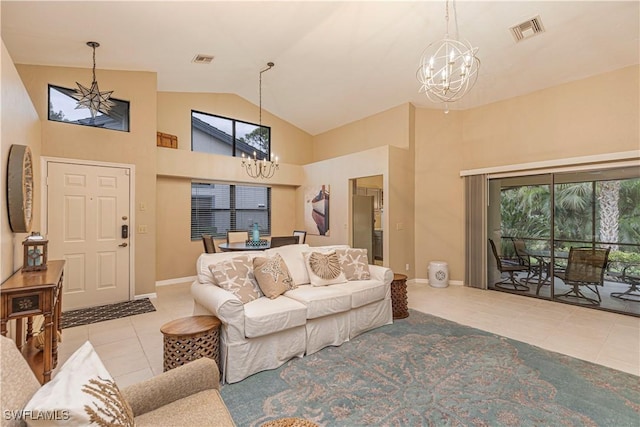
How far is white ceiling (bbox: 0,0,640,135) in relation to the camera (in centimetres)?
321

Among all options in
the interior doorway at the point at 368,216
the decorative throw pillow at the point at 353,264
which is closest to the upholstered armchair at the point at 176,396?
the decorative throw pillow at the point at 353,264

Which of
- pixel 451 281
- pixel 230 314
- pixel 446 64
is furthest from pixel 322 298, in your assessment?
pixel 451 281

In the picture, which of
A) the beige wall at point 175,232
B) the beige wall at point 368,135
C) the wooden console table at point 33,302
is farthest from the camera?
the beige wall at point 368,135

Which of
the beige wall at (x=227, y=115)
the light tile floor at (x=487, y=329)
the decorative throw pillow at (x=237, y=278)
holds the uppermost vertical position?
the beige wall at (x=227, y=115)

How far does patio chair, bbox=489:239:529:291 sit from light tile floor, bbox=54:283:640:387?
0.88ft

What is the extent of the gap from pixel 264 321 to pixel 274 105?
560 cm

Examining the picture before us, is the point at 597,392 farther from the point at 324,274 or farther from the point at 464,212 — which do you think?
the point at 464,212

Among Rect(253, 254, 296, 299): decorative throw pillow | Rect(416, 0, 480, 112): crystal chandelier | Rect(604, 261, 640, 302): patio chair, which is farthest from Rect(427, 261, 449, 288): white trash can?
Rect(253, 254, 296, 299): decorative throw pillow

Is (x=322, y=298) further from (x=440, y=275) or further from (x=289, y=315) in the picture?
(x=440, y=275)

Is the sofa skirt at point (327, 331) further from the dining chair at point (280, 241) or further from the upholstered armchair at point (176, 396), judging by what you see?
the dining chair at point (280, 241)

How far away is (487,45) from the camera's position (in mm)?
4082

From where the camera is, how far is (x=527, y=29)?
3684 millimetres

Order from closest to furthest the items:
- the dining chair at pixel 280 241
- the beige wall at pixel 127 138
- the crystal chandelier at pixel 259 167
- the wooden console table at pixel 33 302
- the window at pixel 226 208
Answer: the wooden console table at pixel 33 302 → the beige wall at pixel 127 138 → the dining chair at pixel 280 241 → the window at pixel 226 208 → the crystal chandelier at pixel 259 167

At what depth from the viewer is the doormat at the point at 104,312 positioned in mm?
3752
